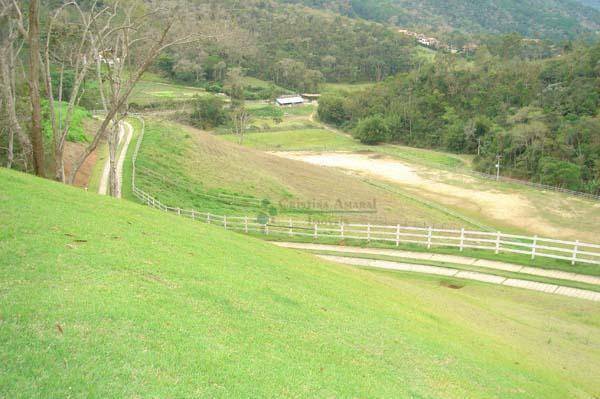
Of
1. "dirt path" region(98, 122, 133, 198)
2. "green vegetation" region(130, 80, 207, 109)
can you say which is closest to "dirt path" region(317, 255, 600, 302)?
"dirt path" region(98, 122, 133, 198)

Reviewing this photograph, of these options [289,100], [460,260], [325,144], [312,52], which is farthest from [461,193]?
[312,52]

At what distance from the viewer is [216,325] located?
7949mm

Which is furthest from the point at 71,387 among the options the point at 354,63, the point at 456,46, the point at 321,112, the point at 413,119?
the point at 456,46

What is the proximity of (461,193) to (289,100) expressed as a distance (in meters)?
67.4

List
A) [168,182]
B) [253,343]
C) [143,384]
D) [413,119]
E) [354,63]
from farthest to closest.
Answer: [354,63] → [413,119] → [168,182] → [253,343] → [143,384]

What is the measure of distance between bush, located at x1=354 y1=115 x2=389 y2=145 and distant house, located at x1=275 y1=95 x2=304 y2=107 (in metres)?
29.7

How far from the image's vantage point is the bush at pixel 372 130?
84.1m

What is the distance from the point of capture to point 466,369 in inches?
372

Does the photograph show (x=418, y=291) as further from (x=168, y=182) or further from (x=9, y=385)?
(x=168, y=182)

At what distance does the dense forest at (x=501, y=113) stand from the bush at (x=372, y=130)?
0.52 ft

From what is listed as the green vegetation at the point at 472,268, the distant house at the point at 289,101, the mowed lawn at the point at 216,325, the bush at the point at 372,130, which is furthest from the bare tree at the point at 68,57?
the distant house at the point at 289,101

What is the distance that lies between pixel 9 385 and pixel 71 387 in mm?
611

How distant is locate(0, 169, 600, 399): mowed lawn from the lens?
628 centimetres

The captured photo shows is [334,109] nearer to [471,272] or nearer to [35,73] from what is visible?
[471,272]
